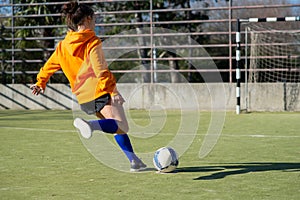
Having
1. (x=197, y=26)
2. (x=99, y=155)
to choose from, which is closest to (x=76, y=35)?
(x=99, y=155)

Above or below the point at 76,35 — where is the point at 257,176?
below

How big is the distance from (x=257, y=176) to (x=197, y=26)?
1864cm

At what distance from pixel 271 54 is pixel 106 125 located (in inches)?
435

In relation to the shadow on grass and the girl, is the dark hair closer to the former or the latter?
the girl

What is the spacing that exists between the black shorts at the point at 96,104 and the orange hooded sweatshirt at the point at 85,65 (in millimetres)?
36

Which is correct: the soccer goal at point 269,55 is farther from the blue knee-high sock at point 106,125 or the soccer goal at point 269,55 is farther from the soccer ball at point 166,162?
the blue knee-high sock at point 106,125

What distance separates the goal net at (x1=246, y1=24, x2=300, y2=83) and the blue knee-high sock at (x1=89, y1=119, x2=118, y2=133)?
33.6ft

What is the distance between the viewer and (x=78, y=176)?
19.4 feet

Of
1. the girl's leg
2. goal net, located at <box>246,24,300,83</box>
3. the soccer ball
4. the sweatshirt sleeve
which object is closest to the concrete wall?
goal net, located at <box>246,24,300,83</box>

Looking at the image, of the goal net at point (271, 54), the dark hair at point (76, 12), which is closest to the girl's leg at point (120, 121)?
the dark hair at point (76, 12)

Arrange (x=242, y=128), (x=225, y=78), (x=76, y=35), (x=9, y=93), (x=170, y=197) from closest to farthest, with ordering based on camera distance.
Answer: (x=170, y=197)
(x=76, y=35)
(x=242, y=128)
(x=9, y=93)
(x=225, y=78)

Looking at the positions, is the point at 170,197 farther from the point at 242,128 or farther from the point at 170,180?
the point at 242,128

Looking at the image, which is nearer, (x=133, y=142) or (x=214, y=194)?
(x=214, y=194)

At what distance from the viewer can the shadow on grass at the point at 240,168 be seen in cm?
605
